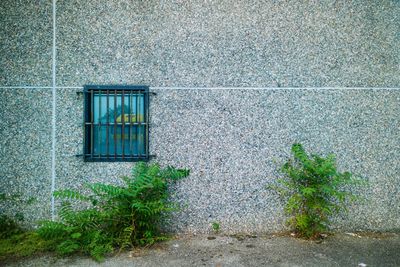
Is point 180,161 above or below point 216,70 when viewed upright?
below

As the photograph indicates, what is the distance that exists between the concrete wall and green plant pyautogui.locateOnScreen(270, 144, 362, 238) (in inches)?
6.9

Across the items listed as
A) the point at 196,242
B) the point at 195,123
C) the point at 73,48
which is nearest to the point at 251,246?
the point at 196,242

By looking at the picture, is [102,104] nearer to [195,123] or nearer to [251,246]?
[195,123]

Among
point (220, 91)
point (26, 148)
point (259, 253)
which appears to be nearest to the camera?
point (259, 253)

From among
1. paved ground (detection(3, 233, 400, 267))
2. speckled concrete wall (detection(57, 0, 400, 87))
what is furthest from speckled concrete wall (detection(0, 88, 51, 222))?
paved ground (detection(3, 233, 400, 267))

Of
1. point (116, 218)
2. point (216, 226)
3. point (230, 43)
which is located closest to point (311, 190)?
point (216, 226)

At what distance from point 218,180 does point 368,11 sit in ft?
9.47

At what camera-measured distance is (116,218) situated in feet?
10.6

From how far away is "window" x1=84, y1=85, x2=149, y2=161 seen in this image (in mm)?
3595

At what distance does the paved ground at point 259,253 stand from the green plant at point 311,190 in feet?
0.68

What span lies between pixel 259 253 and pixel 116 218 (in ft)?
5.24

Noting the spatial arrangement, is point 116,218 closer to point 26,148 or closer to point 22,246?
point 22,246

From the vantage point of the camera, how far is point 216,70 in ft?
12.0

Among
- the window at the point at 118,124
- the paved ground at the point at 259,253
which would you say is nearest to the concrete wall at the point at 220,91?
the window at the point at 118,124
